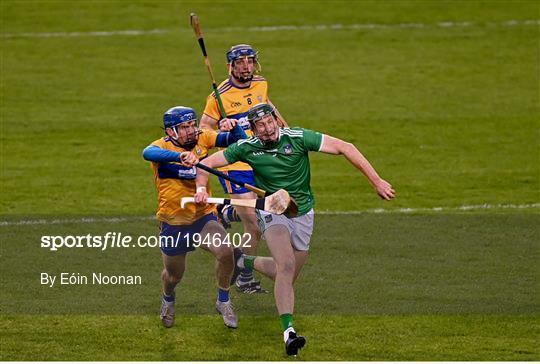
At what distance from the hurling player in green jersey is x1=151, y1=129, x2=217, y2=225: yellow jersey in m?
0.55

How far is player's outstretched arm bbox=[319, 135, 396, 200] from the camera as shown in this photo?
49.9ft

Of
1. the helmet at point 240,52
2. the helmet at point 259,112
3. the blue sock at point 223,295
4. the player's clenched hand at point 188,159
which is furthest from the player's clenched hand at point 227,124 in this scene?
the blue sock at point 223,295

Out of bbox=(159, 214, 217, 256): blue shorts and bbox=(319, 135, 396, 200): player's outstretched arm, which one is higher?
bbox=(319, 135, 396, 200): player's outstretched arm

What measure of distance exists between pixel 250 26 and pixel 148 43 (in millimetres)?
2529

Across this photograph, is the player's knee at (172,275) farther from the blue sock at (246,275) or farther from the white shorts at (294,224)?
the blue sock at (246,275)

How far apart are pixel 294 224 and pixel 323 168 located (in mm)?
10009

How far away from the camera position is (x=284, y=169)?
15.8 m

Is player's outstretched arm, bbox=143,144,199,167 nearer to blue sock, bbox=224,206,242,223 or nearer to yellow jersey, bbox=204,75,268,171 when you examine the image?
yellow jersey, bbox=204,75,268,171

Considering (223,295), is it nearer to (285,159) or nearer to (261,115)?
(285,159)

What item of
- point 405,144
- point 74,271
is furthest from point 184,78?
point 74,271

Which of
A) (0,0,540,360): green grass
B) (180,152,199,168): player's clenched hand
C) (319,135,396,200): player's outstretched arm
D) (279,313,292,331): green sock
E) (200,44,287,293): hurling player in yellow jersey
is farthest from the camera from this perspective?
(200,44,287,293): hurling player in yellow jersey

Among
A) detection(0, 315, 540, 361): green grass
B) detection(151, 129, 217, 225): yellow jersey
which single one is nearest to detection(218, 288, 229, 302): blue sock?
detection(0, 315, 540, 361): green grass

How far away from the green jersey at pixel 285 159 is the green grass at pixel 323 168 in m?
1.64

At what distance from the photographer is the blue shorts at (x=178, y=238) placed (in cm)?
1622
